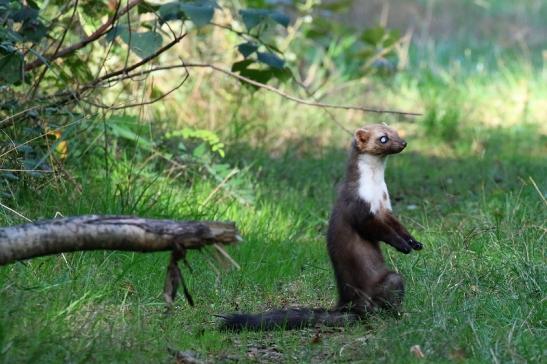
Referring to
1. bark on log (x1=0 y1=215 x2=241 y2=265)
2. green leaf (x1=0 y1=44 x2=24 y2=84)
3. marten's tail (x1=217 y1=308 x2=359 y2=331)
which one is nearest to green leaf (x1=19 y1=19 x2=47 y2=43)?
green leaf (x1=0 y1=44 x2=24 y2=84)

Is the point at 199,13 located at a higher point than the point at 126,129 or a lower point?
higher

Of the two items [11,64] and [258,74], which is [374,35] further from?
[11,64]

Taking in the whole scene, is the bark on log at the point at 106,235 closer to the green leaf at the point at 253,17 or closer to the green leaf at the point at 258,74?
the green leaf at the point at 253,17

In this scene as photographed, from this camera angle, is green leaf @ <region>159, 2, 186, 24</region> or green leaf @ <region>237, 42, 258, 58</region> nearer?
green leaf @ <region>159, 2, 186, 24</region>

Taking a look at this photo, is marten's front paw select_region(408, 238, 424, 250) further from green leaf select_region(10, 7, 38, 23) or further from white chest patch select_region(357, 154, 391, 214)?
green leaf select_region(10, 7, 38, 23)

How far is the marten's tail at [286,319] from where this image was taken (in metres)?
4.68

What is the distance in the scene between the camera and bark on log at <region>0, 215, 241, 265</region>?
3.80 metres

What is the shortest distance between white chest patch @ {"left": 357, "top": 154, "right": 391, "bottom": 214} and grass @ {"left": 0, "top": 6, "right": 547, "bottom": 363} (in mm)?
421

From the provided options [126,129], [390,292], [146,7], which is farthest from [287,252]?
[146,7]

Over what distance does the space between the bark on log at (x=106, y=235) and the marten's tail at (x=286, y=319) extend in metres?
0.90

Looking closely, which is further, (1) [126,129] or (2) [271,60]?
(1) [126,129]

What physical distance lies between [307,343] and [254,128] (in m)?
4.37

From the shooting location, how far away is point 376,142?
5.45m

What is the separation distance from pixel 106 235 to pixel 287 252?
246cm
